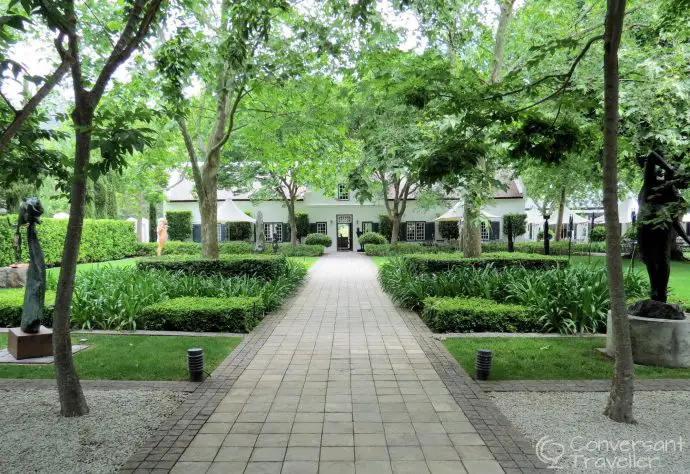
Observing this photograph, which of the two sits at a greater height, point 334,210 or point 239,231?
point 334,210

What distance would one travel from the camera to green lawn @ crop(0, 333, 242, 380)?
565 cm

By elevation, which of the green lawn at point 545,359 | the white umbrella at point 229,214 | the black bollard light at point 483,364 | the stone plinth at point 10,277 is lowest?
the green lawn at point 545,359

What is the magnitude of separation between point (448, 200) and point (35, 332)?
92.0ft

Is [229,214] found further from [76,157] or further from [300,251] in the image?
[76,157]

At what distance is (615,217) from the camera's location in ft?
13.3

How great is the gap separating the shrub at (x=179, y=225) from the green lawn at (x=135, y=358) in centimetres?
2625

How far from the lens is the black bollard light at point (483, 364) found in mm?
5383

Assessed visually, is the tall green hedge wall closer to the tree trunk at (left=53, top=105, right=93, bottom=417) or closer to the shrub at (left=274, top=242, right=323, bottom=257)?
the shrub at (left=274, top=242, right=323, bottom=257)

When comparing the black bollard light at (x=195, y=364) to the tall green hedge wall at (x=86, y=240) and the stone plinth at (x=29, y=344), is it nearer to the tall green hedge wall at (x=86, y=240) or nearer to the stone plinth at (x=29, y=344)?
the stone plinth at (x=29, y=344)

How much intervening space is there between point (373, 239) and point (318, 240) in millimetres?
3679

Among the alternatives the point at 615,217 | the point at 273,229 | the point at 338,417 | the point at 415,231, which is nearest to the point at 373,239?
the point at 415,231

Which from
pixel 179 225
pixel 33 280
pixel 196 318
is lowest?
pixel 196 318

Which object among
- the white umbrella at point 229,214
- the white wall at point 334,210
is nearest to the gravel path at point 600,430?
the white umbrella at point 229,214

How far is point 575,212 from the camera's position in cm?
3181
